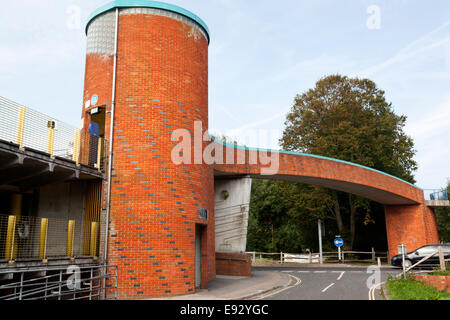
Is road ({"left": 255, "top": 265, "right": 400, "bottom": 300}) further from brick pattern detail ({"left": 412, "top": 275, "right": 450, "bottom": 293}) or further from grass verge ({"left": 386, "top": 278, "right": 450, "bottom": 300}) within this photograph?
brick pattern detail ({"left": 412, "top": 275, "right": 450, "bottom": 293})

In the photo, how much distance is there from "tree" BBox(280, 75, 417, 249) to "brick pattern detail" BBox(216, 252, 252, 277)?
14011 millimetres

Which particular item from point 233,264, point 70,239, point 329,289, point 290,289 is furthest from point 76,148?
point 233,264

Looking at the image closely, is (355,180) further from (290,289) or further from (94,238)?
(94,238)

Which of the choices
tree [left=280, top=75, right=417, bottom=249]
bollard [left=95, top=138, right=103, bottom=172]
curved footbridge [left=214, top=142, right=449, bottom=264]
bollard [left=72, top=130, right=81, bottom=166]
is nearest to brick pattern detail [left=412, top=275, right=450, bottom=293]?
curved footbridge [left=214, top=142, right=449, bottom=264]

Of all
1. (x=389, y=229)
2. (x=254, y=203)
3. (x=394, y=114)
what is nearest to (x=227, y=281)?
(x=389, y=229)

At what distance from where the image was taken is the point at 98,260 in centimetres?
1272

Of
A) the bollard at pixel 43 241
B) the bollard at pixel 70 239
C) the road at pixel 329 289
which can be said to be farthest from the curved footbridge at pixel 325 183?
the bollard at pixel 43 241

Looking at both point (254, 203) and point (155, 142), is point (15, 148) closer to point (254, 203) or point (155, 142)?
point (155, 142)

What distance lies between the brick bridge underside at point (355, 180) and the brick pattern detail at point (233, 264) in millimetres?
4123

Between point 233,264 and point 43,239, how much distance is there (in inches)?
421

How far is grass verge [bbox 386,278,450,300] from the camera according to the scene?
34.5 feet

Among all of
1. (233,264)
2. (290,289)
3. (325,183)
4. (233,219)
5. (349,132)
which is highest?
(349,132)

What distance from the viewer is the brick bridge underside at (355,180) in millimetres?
20562

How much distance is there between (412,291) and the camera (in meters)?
11.3
